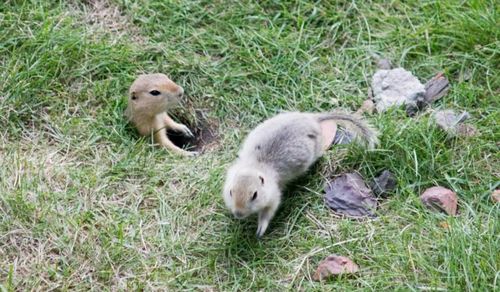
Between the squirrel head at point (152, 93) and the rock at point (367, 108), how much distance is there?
44.4 inches

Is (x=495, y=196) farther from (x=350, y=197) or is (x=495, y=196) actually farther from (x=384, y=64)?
(x=384, y=64)

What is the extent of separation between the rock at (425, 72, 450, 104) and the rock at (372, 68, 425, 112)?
4 cm

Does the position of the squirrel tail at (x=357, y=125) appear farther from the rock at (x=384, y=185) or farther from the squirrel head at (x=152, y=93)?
the squirrel head at (x=152, y=93)

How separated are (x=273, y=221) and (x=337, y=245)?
428 mm

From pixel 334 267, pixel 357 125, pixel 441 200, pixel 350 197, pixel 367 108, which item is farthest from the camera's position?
pixel 367 108

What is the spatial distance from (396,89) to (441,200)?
1085 millimetres

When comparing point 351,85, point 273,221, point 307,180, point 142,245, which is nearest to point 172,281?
point 142,245

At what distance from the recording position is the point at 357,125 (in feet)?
17.4

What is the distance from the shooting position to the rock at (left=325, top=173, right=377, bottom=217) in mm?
5055

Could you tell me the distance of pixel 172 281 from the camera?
4.65 meters

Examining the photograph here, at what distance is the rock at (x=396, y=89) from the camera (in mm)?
5730

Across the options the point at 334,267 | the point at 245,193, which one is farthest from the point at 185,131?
the point at 334,267

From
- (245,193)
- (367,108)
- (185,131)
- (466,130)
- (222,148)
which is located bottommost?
(185,131)

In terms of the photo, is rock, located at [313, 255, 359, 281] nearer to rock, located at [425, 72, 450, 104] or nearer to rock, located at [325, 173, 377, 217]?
rock, located at [325, 173, 377, 217]
